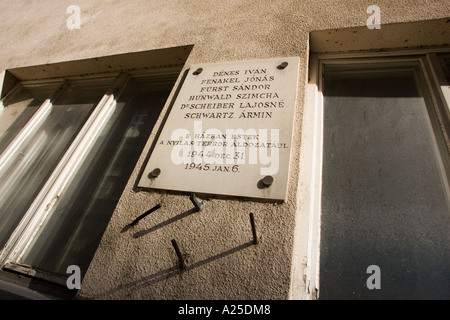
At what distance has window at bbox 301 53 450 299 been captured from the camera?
115cm

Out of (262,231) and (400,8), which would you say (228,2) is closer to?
(400,8)

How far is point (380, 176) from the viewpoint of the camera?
1.41 meters

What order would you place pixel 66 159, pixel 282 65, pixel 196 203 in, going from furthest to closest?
pixel 66 159, pixel 282 65, pixel 196 203

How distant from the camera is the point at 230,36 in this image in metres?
1.94

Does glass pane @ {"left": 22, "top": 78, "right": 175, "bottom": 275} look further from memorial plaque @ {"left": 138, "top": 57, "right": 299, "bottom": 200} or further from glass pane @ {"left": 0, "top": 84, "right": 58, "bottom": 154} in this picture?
glass pane @ {"left": 0, "top": 84, "right": 58, "bottom": 154}

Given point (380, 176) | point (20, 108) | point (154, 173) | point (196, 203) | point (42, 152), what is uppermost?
point (20, 108)

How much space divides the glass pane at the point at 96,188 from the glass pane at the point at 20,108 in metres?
1.08

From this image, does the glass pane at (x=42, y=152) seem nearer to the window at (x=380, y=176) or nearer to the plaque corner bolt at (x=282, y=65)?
the plaque corner bolt at (x=282, y=65)

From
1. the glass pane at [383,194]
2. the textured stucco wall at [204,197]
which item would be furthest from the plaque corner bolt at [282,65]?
the glass pane at [383,194]

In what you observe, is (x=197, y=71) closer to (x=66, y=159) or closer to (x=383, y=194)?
(x=66, y=159)

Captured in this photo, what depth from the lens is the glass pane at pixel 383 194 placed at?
1.14m

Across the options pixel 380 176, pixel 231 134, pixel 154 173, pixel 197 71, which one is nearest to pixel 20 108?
pixel 197 71

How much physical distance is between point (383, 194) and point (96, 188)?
6.19ft

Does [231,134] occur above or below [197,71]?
below
